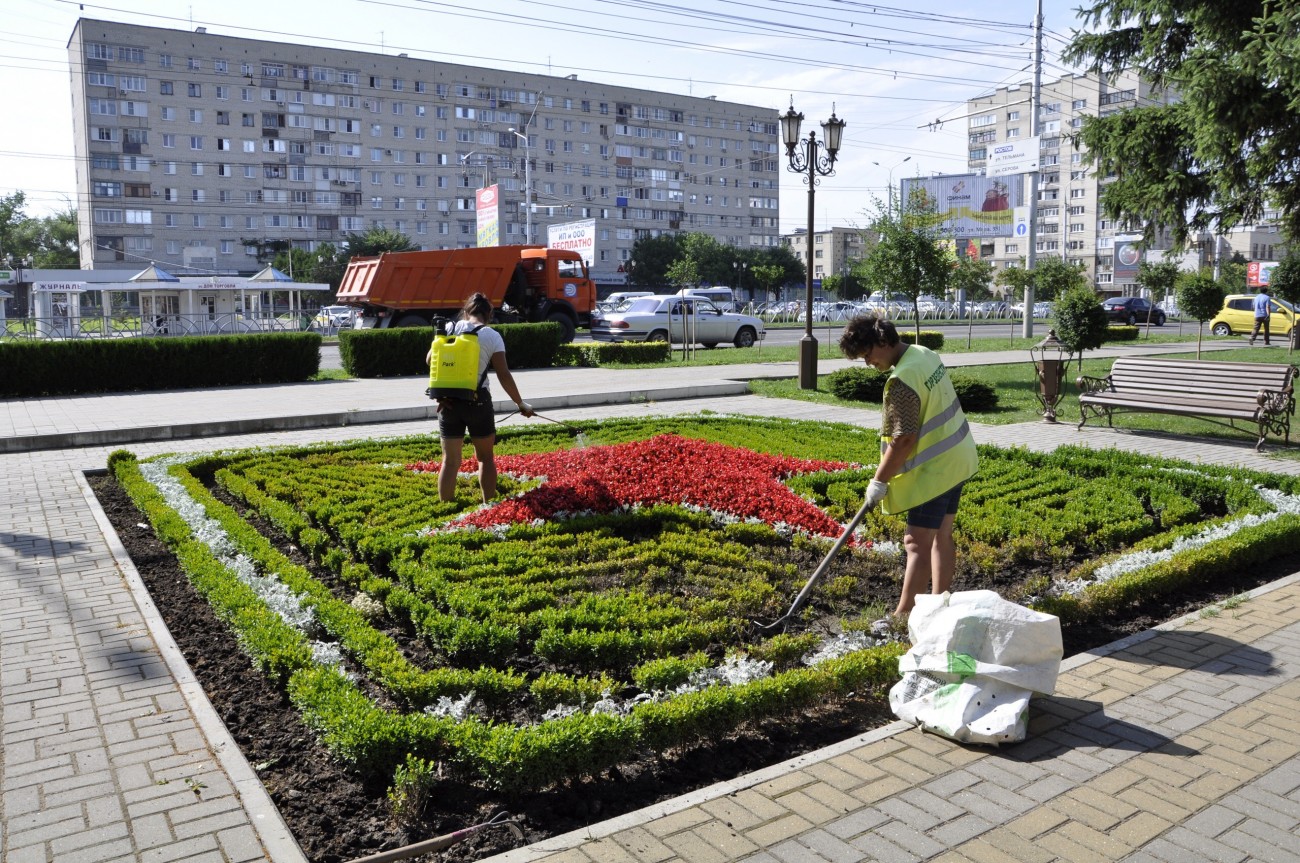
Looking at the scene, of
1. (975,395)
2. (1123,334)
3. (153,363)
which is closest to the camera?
(975,395)

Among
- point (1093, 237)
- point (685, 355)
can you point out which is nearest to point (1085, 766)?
point (685, 355)

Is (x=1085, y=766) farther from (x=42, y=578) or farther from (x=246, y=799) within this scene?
(x=42, y=578)

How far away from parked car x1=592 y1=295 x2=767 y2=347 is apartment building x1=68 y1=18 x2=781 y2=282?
31.8 m

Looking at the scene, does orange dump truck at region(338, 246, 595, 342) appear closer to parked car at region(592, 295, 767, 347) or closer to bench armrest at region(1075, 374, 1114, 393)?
parked car at region(592, 295, 767, 347)

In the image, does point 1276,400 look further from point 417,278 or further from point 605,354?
point 417,278

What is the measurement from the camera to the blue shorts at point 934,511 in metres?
4.84

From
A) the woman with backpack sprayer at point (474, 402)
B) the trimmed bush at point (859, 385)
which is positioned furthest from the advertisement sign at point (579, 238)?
the woman with backpack sprayer at point (474, 402)

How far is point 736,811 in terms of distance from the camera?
327cm

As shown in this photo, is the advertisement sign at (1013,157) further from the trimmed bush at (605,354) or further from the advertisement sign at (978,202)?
the trimmed bush at (605,354)

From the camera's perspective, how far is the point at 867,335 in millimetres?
4664

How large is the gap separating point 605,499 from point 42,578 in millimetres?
3533

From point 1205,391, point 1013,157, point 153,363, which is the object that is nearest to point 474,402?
point 1205,391

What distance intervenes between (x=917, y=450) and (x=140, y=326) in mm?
33708

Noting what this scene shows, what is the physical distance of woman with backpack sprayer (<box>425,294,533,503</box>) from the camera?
7.00m
